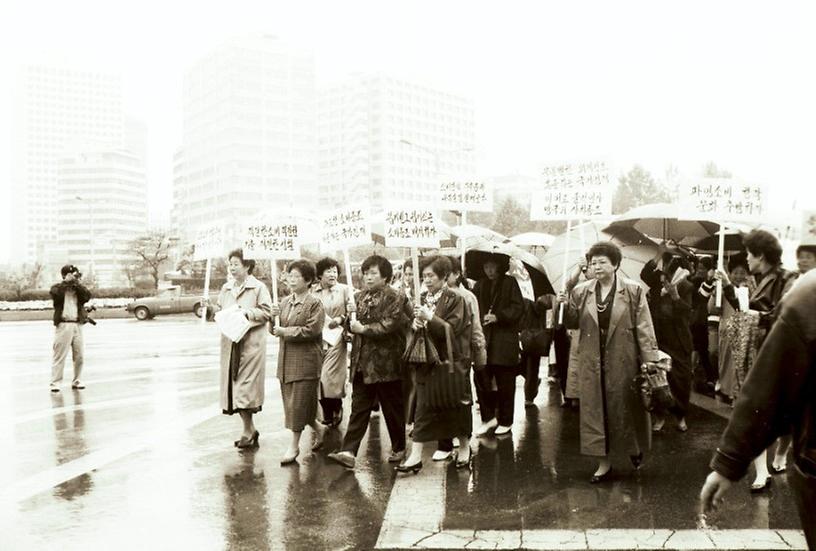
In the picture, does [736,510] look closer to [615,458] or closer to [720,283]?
[615,458]

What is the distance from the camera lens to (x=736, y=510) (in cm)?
532

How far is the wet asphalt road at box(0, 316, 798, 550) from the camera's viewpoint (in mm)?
5105

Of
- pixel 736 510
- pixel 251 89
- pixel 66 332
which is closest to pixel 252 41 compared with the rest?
pixel 251 89

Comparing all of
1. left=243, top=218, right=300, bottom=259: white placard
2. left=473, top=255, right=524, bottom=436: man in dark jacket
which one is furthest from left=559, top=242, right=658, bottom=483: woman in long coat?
left=243, top=218, right=300, bottom=259: white placard

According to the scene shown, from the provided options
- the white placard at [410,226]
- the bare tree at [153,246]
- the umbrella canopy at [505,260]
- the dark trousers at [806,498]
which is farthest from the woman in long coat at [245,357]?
the bare tree at [153,246]

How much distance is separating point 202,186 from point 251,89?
1776cm

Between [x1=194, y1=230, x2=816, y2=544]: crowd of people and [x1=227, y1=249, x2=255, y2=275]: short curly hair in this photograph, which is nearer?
[x1=194, y1=230, x2=816, y2=544]: crowd of people

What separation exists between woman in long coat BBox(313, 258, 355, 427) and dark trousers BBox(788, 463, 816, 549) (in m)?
5.56

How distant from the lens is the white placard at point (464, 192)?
9.92m

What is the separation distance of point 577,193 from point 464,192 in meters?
1.77

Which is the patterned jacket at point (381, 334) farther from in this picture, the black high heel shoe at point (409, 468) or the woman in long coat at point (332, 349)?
the woman in long coat at point (332, 349)

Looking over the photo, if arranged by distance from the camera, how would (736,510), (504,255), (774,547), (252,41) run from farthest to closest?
(252,41), (504,255), (736,510), (774,547)

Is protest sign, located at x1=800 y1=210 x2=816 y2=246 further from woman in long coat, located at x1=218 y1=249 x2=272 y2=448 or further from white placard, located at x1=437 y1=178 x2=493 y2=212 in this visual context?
white placard, located at x1=437 y1=178 x2=493 y2=212

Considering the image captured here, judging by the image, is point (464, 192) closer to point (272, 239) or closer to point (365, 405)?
point (272, 239)
